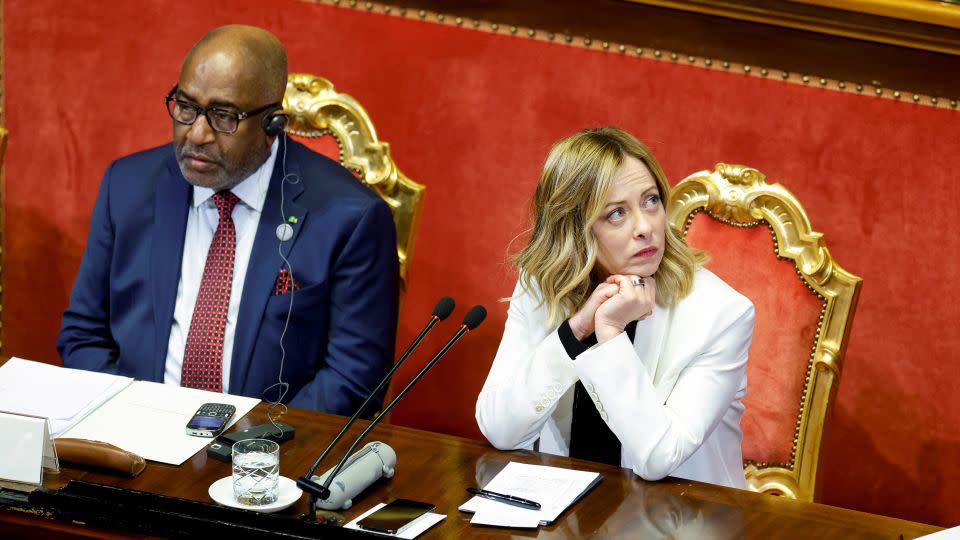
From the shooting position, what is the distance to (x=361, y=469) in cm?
208

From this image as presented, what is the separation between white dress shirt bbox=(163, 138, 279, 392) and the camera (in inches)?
114

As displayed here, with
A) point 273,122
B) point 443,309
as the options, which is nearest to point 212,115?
point 273,122

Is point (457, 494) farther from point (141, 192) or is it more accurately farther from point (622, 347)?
point (141, 192)

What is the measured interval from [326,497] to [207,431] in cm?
44

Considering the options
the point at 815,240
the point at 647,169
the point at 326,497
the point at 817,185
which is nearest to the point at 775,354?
the point at 815,240

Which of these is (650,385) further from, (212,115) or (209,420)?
(212,115)

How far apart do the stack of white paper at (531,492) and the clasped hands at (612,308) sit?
33 centimetres

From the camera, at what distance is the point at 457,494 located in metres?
2.10

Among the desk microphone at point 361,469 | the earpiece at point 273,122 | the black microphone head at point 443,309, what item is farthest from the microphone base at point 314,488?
the earpiece at point 273,122

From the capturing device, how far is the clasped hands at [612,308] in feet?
7.86

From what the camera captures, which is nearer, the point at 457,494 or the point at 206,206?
the point at 457,494

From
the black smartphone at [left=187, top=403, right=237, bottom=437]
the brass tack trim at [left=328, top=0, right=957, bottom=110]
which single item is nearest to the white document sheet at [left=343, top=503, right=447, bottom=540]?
the black smartphone at [left=187, top=403, right=237, bottom=437]

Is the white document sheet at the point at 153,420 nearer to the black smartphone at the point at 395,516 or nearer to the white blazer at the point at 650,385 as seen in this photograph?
the black smartphone at the point at 395,516

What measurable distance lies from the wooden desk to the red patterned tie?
1.98 ft
